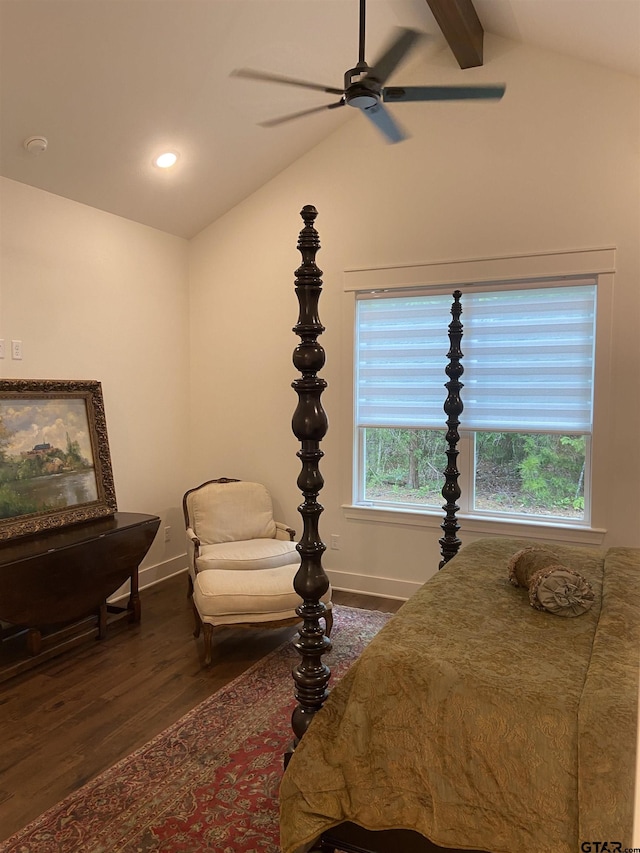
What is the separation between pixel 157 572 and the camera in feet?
15.4

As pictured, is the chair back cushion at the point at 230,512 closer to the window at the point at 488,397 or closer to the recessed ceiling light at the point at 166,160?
the window at the point at 488,397

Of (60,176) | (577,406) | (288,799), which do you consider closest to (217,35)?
(60,176)

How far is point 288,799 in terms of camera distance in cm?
182

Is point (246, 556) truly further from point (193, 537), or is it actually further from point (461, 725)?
point (461, 725)

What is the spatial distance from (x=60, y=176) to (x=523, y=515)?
11.7ft

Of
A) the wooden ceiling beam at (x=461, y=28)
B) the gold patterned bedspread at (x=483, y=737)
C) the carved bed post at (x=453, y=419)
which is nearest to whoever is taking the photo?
the gold patterned bedspread at (x=483, y=737)

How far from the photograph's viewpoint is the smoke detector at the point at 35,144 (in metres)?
3.28

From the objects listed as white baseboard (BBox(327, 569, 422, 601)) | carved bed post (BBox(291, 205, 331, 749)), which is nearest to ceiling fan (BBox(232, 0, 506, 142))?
carved bed post (BBox(291, 205, 331, 749))

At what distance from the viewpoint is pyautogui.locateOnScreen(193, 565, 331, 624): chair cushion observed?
3293 millimetres

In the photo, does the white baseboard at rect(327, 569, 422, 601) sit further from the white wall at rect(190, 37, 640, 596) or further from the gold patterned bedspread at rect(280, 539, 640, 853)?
the gold patterned bedspread at rect(280, 539, 640, 853)

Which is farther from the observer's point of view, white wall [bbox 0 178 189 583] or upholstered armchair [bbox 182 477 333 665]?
white wall [bbox 0 178 189 583]

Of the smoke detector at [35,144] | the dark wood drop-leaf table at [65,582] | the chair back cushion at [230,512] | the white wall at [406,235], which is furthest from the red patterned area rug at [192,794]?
the smoke detector at [35,144]

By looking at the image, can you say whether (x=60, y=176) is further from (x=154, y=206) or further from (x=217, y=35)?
(x=217, y=35)

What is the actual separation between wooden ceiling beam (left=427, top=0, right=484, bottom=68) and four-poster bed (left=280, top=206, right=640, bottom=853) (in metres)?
1.88
